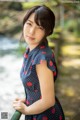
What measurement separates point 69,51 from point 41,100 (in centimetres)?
595

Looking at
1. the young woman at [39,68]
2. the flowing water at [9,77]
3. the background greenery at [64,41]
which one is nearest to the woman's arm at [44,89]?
the young woman at [39,68]

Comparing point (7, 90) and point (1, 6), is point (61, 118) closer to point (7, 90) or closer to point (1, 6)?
point (7, 90)

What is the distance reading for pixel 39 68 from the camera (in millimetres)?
1364

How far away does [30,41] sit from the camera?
142 centimetres

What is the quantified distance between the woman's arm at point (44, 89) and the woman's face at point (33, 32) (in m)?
0.12

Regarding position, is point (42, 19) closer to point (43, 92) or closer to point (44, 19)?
point (44, 19)

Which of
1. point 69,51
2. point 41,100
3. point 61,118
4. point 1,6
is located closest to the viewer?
point 41,100

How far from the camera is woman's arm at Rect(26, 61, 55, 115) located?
4.37 ft

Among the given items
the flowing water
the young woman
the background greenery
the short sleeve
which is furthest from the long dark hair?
the background greenery

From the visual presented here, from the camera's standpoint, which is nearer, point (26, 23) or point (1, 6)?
point (26, 23)

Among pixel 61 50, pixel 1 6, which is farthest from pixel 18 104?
pixel 1 6

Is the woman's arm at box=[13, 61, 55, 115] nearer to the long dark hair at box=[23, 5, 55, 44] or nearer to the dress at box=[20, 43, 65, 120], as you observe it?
the dress at box=[20, 43, 65, 120]

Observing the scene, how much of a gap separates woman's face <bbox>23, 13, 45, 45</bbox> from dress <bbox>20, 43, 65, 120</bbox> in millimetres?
42

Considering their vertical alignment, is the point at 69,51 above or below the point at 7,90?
below
